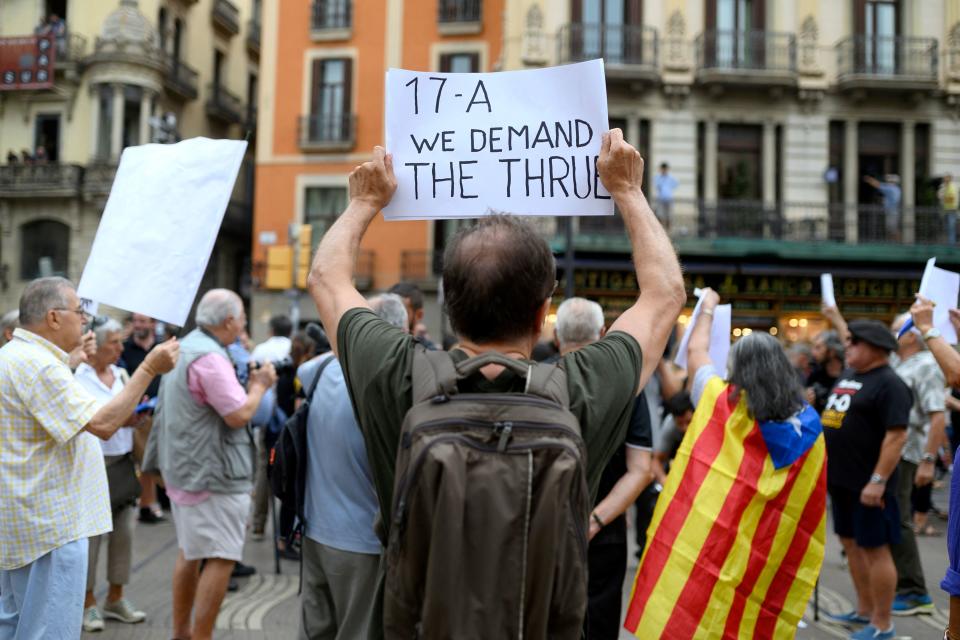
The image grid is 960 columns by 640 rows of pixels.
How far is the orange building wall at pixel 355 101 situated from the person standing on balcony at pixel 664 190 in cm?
778

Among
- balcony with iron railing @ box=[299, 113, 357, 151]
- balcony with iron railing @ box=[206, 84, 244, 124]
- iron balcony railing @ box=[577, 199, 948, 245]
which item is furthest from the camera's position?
balcony with iron railing @ box=[206, 84, 244, 124]

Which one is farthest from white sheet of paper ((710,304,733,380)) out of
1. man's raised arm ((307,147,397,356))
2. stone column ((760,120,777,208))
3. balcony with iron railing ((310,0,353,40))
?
balcony with iron railing ((310,0,353,40))

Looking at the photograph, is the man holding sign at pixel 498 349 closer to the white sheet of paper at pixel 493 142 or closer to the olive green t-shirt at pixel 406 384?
the olive green t-shirt at pixel 406 384

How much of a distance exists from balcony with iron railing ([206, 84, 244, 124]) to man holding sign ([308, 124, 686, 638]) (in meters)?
32.7

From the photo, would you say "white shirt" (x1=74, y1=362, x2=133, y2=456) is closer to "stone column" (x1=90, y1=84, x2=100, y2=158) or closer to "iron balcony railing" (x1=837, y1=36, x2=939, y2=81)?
"iron balcony railing" (x1=837, y1=36, x2=939, y2=81)

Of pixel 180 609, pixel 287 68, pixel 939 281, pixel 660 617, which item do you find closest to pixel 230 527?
pixel 180 609

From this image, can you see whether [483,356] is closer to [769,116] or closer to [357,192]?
[357,192]

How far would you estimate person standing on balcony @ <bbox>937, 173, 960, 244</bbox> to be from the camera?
66.9ft

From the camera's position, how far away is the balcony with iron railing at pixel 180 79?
97.7 feet

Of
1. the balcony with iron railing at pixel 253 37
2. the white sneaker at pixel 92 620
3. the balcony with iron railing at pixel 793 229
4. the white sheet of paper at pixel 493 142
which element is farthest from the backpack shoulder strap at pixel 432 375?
the balcony with iron railing at pixel 253 37

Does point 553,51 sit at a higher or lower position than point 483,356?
higher

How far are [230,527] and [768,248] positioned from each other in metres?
17.9

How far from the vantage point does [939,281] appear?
A: 527 centimetres

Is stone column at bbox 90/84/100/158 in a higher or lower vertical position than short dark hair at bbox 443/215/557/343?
higher
